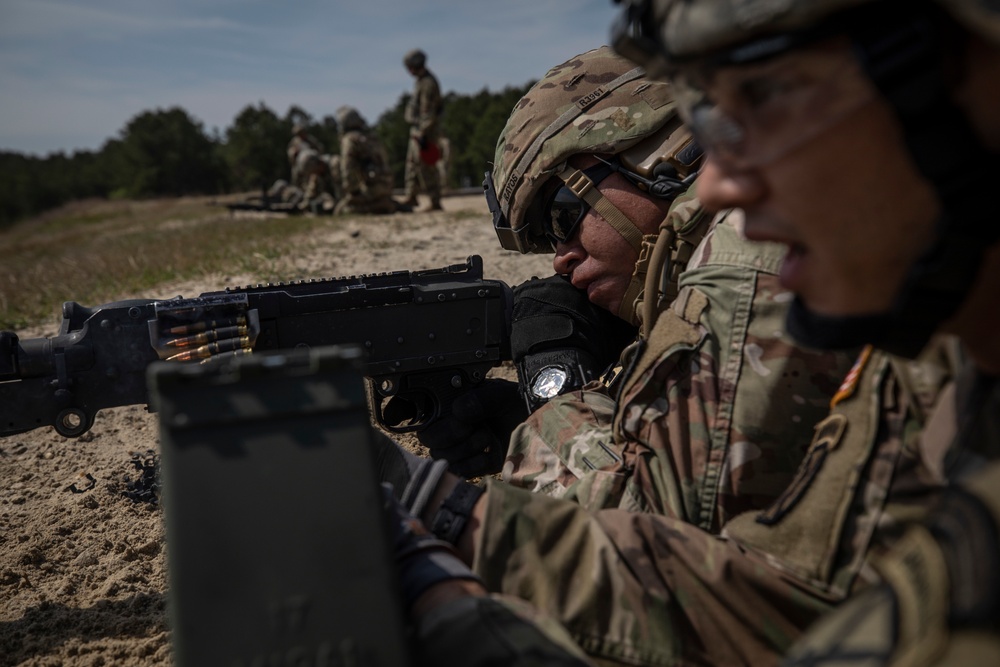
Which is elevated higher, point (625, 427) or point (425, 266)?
point (425, 266)

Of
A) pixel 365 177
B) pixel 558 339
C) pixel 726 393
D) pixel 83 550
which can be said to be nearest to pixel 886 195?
pixel 726 393

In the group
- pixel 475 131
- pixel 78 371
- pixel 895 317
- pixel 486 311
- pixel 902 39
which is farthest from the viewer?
pixel 475 131

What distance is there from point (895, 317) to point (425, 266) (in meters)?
6.29

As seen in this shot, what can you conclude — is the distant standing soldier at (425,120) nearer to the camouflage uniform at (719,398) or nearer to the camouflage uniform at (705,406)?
the camouflage uniform at (705,406)

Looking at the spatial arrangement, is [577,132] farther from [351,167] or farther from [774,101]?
[351,167]

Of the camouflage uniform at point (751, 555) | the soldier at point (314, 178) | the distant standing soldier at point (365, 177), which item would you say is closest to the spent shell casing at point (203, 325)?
the camouflage uniform at point (751, 555)

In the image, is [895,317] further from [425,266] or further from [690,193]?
[425,266]

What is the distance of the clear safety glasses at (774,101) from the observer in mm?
1072

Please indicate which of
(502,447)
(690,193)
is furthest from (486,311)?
(690,193)

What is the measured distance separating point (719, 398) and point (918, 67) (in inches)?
38.5

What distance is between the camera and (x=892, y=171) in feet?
3.56

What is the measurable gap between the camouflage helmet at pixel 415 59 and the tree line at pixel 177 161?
68.5 ft

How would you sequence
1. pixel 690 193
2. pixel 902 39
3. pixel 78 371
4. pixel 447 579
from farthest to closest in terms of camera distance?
1. pixel 78 371
2. pixel 690 193
3. pixel 447 579
4. pixel 902 39

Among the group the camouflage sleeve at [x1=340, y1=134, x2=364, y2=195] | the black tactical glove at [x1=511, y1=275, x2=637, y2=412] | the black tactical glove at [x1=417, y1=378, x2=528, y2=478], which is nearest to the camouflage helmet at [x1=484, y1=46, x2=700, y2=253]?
the black tactical glove at [x1=511, y1=275, x2=637, y2=412]
